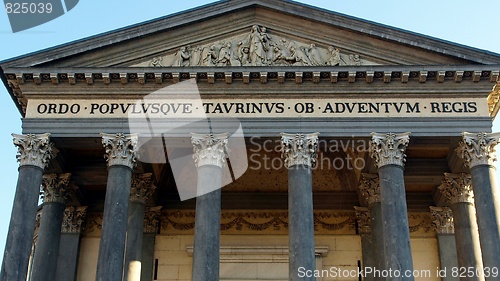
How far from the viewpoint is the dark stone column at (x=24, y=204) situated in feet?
71.0

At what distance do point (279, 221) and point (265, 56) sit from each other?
7.46 metres

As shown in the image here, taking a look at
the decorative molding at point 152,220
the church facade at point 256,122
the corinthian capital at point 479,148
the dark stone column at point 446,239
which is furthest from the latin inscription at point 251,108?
the decorative molding at point 152,220

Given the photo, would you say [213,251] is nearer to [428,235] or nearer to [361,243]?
[361,243]

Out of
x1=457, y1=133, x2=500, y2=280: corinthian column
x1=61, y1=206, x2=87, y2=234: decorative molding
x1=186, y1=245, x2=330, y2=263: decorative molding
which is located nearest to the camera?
x1=457, y1=133, x2=500, y2=280: corinthian column

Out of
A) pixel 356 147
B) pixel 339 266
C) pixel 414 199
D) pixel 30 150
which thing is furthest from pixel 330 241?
pixel 30 150

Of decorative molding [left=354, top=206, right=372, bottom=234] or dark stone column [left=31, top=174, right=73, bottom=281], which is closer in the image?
dark stone column [left=31, top=174, right=73, bottom=281]

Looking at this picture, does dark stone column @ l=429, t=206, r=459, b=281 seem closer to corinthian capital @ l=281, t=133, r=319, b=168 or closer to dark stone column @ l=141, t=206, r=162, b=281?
corinthian capital @ l=281, t=133, r=319, b=168

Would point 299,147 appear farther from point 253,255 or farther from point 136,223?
point 136,223

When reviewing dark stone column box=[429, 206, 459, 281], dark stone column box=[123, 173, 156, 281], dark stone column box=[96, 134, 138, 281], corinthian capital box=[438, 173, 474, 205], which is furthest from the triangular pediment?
dark stone column box=[429, 206, 459, 281]

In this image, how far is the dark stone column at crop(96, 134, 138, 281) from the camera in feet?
71.2

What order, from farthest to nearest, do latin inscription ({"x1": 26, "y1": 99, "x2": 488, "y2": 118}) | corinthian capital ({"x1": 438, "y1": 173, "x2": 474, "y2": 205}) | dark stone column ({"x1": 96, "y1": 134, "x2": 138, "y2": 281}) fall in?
corinthian capital ({"x1": 438, "y1": 173, "x2": 474, "y2": 205}), latin inscription ({"x1": 26, "y1": 99, "x2": 488, "y2": 118}), dark stone column ({"x1": 96, "y1": 134, "x2": 138, "y2": 281})

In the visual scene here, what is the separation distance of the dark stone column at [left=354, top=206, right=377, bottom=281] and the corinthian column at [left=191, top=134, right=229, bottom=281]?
7168 millimetres

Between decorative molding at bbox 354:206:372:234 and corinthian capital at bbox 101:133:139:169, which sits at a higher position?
corinthian capital at bbox 101:133:139:169

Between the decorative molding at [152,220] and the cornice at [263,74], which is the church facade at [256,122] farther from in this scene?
the decorative molding at [152,220]
